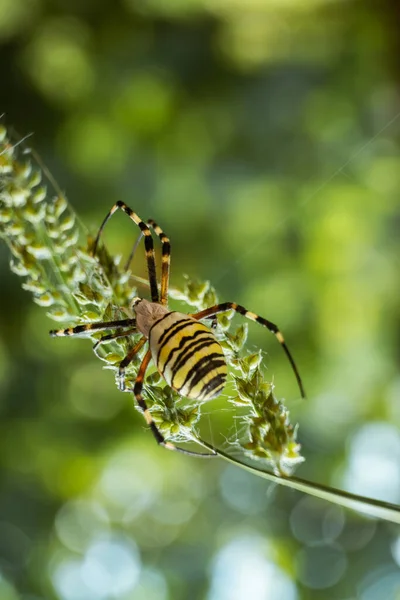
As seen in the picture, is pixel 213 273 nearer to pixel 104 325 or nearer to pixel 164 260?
pixel 164 260

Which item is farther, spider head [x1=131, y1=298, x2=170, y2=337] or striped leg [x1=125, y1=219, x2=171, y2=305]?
striped leg [x1=125, y1=219, x2=171, y2=305]

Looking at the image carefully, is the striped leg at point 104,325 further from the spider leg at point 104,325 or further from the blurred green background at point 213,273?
the blurred green background at point 213,273

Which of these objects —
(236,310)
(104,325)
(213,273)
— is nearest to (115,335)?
(104,325)

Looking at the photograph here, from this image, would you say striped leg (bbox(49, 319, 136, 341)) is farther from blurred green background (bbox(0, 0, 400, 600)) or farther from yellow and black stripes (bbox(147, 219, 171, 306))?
blurred green background (bbox(0, 0, 400, 600))

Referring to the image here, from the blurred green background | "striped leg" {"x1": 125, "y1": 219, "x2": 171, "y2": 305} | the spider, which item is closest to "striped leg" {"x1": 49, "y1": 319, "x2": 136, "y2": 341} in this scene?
the spider

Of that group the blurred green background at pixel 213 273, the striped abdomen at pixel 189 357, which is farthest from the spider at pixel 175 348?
the blurred green background at pixel 213 273

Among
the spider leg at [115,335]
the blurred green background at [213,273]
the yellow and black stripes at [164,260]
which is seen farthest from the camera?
the blurred green background at [213,273]
